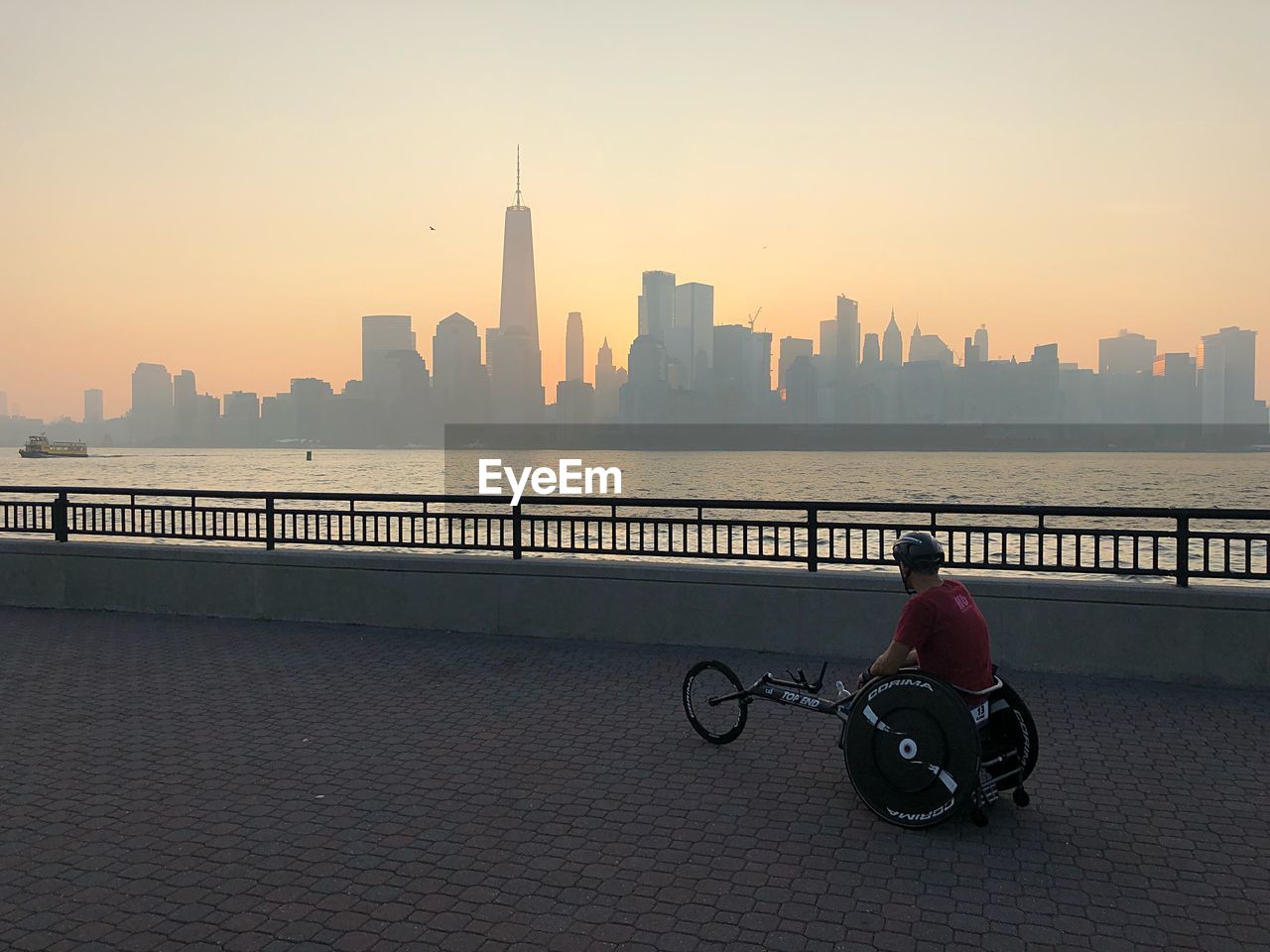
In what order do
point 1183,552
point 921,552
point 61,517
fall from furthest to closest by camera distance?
point 61,517, point 1183,552, point 921,552

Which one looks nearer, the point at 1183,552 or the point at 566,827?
the point at 566,827

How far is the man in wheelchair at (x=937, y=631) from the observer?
18.4 ft

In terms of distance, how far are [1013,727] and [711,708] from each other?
7.69ft

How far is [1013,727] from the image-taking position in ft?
19.2

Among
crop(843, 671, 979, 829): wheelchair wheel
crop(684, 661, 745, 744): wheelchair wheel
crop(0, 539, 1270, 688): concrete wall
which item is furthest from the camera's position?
crop(0, 539, 1270, 688): concrete wall

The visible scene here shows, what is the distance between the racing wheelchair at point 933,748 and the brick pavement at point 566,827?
7.4 inches

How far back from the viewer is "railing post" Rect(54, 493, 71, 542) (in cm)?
1291

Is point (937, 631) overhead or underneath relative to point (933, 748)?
overhead

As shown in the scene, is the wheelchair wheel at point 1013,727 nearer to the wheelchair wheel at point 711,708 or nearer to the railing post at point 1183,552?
the wheelchair wheel at point 711,708

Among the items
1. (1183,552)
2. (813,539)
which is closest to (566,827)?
(813,539)

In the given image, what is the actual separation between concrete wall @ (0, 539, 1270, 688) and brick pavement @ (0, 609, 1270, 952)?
1.34 ft

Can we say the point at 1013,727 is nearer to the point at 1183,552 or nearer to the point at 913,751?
the point at 913,751

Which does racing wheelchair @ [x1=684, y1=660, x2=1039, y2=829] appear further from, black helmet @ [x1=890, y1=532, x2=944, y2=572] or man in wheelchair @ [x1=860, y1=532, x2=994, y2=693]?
black helmet @ [x1=890, y1=532, x2=944, y2=572]

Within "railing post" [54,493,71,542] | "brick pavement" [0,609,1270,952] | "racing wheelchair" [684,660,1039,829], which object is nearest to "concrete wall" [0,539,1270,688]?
"railing post" [54,493,71,542]
